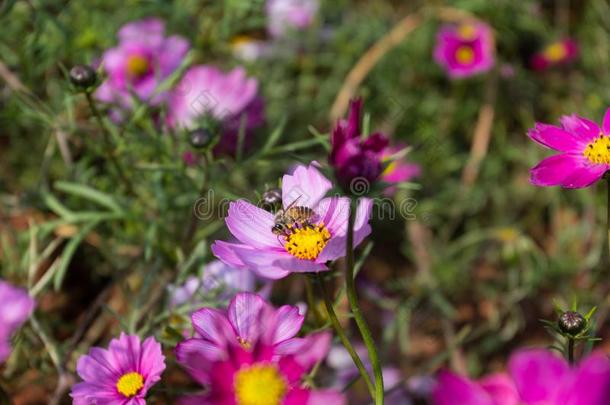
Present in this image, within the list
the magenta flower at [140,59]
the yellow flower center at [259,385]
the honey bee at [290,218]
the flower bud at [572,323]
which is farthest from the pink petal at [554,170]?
the magenta flower at [140,59]

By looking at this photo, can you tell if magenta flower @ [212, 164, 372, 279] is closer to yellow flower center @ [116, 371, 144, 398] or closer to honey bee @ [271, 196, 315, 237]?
honey bee @ [271, 196, 315, 237]

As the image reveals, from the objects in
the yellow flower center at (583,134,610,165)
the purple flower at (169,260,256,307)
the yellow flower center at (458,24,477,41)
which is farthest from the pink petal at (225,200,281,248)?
the yellow flower center at (458,24,477,41)

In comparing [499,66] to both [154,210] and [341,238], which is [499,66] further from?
[341,238]

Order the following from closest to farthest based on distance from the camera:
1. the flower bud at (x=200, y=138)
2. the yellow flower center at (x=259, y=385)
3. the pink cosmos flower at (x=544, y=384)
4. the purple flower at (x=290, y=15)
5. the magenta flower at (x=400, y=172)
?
the pink cosmos flower at (x=544, y=384) → the yellow flower center at (x=259, y=385) → the flower bud at (x=200, y=138) → the magenta flower at (x=400, y=172) → the purple flower at (x=290, y=15)

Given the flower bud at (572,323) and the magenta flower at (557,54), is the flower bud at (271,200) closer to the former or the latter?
the flower bud at (572,323)

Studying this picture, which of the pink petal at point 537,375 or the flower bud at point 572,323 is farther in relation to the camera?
the flower bud at point 572,323

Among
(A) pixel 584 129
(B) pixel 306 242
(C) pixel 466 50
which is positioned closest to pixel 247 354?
(B) pixel 306 242
